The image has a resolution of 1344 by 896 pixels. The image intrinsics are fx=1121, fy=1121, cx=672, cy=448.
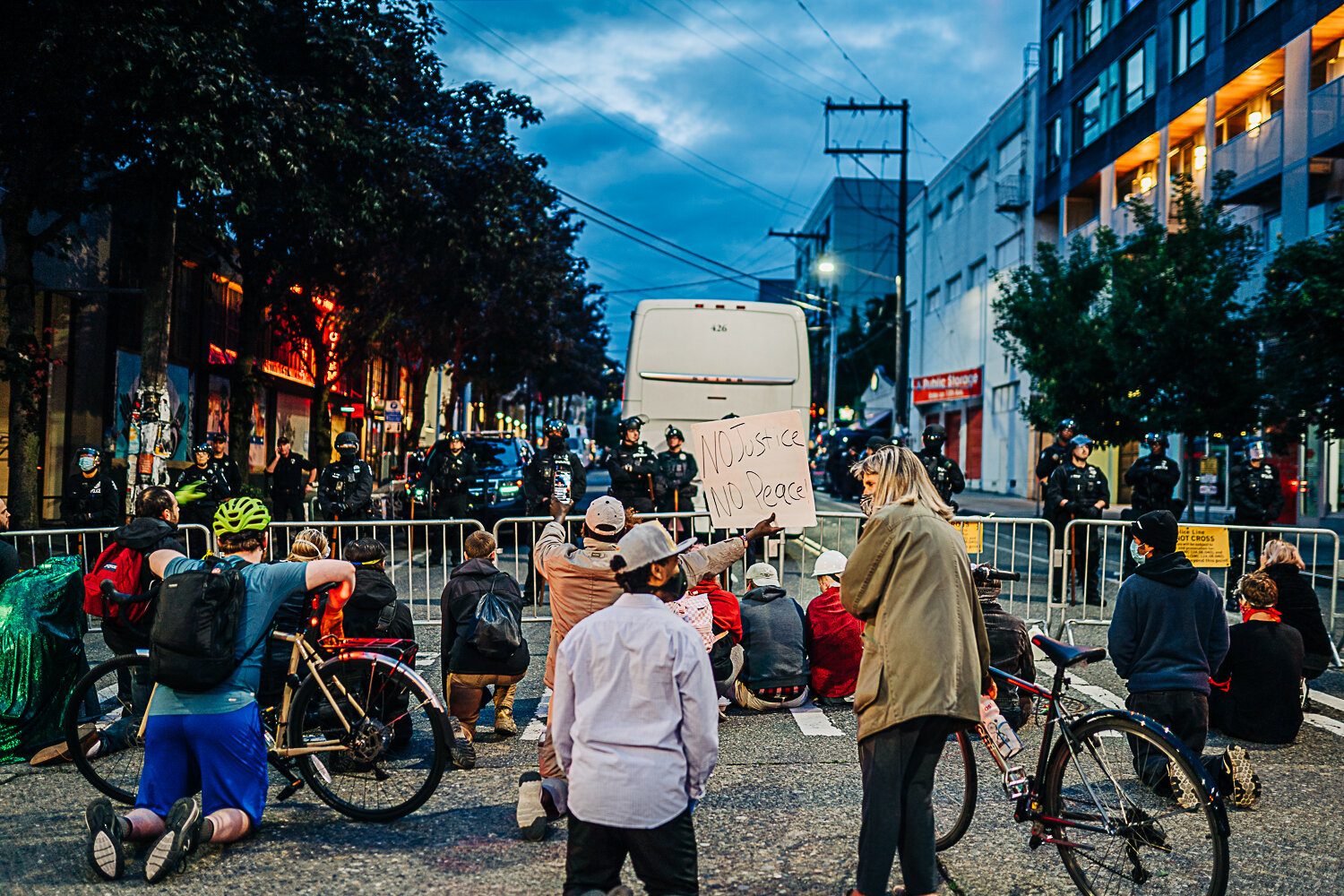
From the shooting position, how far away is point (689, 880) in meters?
3.27

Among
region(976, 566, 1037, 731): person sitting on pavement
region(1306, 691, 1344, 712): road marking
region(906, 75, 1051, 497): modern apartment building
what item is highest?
region(906, 75, 1051, 497): modern apartment building

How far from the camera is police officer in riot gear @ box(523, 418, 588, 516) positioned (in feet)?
45.2

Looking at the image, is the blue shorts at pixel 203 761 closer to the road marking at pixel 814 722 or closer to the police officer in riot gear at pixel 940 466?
the road marking at pixel 814 722

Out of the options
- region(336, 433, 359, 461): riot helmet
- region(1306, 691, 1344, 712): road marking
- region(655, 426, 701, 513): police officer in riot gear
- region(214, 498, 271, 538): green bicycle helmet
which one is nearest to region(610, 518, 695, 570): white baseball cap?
region(214, 498, 271, 538): green bicycle helmet

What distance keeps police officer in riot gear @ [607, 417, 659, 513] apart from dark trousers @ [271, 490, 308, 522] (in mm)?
7478

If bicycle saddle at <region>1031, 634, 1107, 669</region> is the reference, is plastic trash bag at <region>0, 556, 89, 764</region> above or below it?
below

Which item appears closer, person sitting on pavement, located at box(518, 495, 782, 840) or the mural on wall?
person sitting on pavement, located at box(518, 495, 782, 840)

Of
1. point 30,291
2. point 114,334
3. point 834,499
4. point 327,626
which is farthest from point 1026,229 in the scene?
point 327,626

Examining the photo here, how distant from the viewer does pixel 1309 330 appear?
1498 centimetres

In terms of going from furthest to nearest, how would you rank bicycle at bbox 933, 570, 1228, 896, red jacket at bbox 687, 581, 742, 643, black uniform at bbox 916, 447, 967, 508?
1. black uniform at bbox 916, 447, 967, 508
2. red jacket at bbox 687, 581, 742, 643
3. bicycle at bbox 933, 570, 1228, 896

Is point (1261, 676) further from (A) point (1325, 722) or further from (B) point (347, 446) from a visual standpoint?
(B) point (347, 446)

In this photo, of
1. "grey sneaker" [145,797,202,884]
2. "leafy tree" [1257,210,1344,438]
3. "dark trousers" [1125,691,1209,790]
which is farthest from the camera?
"leafy tree" [1257,210,1344,438]

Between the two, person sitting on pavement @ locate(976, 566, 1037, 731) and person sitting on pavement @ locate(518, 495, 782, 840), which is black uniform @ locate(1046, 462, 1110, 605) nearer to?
person sitting on pavement @ locate(976, 566, 1037, 731)

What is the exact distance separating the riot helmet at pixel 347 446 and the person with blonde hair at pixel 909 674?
11210 millimetres
